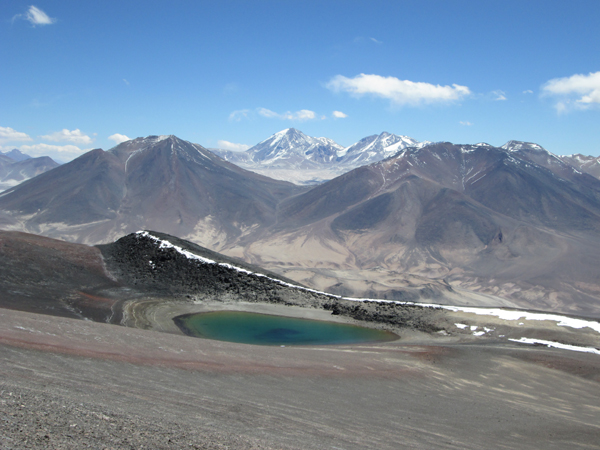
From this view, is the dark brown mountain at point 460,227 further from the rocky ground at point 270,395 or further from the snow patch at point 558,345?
Result: the rocky ground at point 270,395

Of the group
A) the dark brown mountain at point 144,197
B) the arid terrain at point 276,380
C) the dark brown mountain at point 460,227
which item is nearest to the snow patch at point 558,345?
the arid terrain at point 276,380

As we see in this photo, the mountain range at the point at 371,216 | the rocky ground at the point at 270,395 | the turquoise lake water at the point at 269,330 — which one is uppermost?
the mountain range at the point at 371,216

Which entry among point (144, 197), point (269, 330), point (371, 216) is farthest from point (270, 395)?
point (144, 197)

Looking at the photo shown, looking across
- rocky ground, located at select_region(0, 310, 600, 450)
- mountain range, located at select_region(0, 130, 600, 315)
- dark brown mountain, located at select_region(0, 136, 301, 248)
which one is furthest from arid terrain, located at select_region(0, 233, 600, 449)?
dark brown mountain, located at select_region(0, 136, 301, 248)

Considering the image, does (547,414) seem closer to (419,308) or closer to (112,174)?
(419,308)

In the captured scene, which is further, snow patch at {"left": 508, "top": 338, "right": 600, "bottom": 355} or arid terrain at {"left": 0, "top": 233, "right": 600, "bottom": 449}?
snow patch at {"left": 508, "top": 338, "right": 600, "bottom": 355}

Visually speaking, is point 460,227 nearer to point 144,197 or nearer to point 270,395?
point 144,197

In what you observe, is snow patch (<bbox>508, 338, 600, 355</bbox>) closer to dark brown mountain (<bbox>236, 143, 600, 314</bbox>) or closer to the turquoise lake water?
the turquoise lake water
